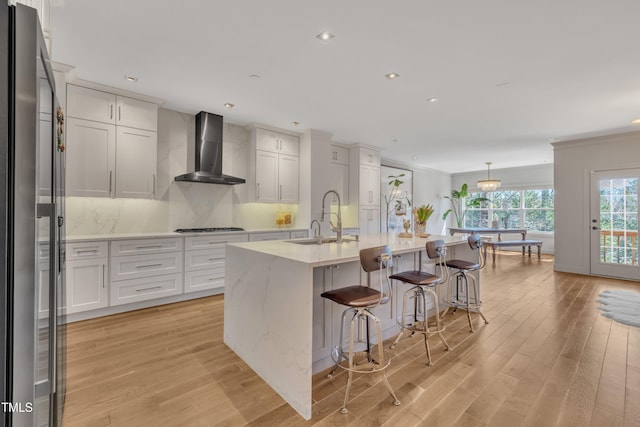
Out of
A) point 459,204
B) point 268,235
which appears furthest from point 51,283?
point 459,204

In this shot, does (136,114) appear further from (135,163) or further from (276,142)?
(276,142)

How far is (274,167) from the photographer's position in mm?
5051

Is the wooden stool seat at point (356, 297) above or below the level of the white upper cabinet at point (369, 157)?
below

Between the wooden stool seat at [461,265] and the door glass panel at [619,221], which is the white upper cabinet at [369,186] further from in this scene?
the door glass panel at [619,221]

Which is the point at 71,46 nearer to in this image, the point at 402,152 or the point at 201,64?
the point at 201,64

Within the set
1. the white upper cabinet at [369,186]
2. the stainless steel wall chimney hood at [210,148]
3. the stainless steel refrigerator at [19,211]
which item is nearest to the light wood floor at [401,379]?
the stainless steel refrigerator at [19,211]

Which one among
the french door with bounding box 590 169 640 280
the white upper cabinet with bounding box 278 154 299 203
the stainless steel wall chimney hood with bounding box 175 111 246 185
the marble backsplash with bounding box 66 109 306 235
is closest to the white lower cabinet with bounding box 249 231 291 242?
the marble backsplash with bounding box 66 109 306 235

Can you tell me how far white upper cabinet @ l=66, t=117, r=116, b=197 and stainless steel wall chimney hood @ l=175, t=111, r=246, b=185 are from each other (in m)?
0.86

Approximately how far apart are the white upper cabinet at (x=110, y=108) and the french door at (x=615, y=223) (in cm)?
779

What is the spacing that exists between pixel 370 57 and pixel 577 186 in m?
5.58

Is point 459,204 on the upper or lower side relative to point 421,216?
upper

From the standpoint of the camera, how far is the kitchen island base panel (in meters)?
1.73

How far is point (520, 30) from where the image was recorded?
2.29 meters

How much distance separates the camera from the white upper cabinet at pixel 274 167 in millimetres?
4836
